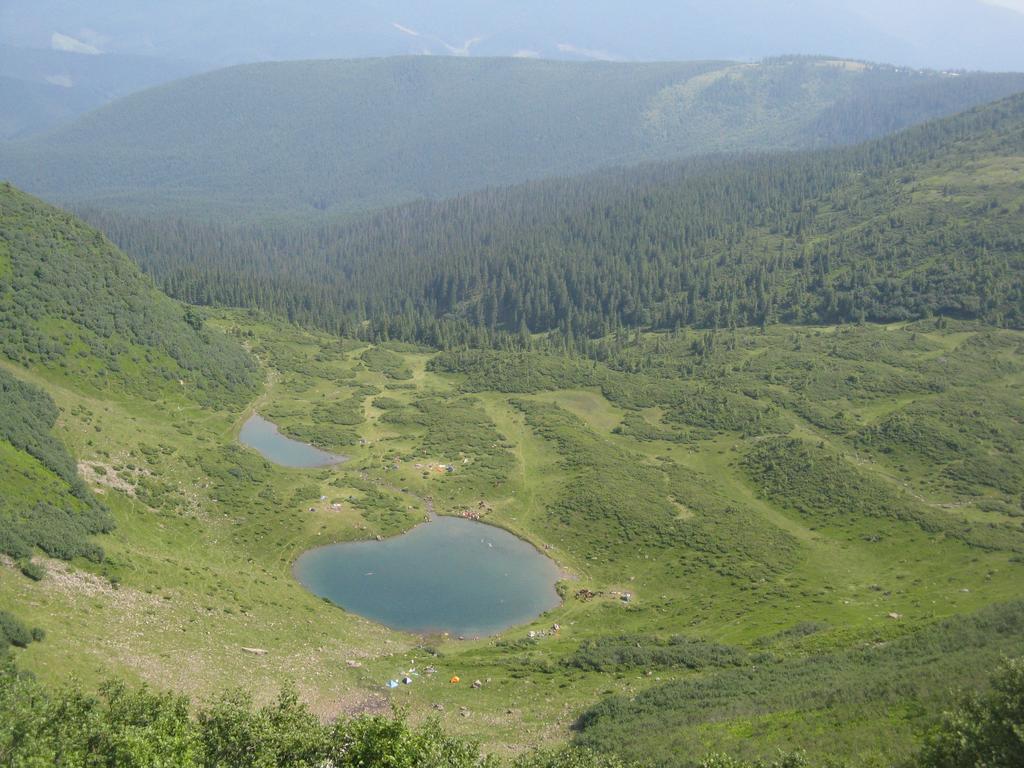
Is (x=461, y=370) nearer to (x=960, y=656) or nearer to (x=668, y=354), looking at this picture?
(x=668, y=354)

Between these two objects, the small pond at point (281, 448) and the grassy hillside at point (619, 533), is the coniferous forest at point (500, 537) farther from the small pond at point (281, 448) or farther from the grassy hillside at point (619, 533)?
the small pond at point (281, 448)

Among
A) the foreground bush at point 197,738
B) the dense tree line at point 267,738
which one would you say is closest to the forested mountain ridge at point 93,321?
the foreground bush at point 197,738

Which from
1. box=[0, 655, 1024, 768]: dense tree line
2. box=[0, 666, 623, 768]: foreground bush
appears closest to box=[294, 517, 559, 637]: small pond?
box=[0, 666, 623, 768]: foreground bush

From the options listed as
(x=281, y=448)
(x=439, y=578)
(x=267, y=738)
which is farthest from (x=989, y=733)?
(x=281, y=448)

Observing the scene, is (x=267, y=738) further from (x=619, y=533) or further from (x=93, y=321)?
(x=93, y=321)

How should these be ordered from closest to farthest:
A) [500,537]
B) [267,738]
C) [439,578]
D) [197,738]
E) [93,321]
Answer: [197,738], [267,738], [439,578], [500,537], [93,321]

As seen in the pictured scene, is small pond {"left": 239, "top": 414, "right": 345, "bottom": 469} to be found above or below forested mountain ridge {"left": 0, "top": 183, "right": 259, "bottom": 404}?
below

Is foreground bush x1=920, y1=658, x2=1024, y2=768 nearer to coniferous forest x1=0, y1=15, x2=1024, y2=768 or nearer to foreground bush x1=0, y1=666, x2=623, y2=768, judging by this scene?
coniferous forest x1=0, y1=15, x2=1024, y2=768

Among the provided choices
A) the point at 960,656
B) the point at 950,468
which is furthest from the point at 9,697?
the point at 950,468
